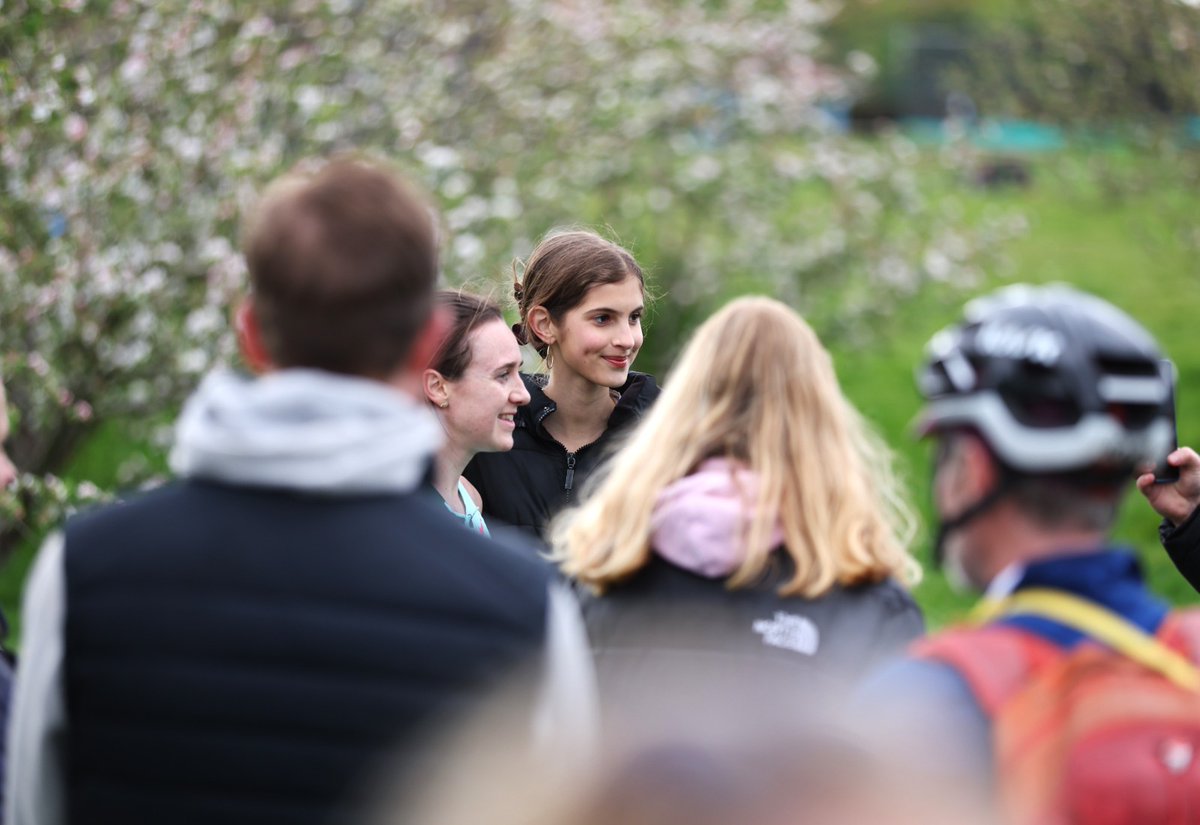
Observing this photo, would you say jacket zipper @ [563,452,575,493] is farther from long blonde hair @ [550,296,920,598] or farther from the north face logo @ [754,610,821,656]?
the north face logo @ [754,610,821,656]

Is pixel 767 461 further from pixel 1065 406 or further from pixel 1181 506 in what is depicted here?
pixel 1181 506

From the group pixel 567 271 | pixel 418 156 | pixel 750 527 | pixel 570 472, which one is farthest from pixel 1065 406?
pixel 418 156

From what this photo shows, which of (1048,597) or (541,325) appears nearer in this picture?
(1048,597)

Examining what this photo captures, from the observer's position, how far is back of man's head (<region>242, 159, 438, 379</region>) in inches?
75.7

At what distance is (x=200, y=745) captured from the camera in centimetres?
183

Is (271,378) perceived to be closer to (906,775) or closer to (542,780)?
(542,780)

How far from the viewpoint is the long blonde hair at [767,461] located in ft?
8.06

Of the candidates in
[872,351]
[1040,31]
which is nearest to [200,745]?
[872,351]

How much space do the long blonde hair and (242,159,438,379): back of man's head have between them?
2.26 ft

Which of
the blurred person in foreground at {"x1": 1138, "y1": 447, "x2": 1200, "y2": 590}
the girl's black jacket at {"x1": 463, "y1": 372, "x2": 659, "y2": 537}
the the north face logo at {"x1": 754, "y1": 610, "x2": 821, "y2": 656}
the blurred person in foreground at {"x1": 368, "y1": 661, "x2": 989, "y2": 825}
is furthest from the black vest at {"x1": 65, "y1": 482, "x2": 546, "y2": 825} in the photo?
the girl's black jacket at {"x1": 463, "y1": 372, "x2": 659, "y2": 537}

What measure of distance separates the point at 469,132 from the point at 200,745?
8.26 m

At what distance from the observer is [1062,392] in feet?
6.20

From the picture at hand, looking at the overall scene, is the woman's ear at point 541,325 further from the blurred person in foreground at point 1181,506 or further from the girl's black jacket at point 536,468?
the blurred person in foreground at point 1181,506

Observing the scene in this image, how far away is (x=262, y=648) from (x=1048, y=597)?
3.24 feet
